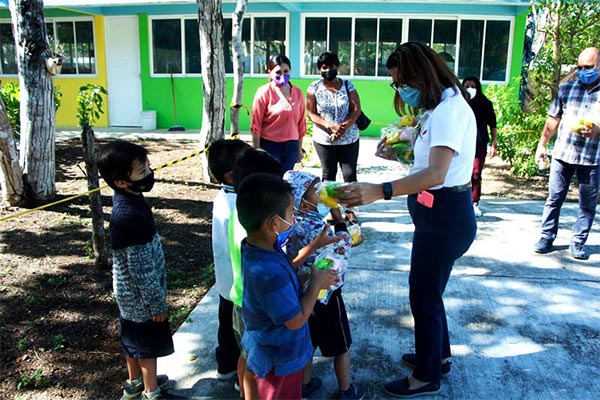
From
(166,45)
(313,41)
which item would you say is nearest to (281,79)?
(313,41)

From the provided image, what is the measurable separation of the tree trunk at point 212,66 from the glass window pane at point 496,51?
825 centimetres

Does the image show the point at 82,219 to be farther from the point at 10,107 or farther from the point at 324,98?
the point at 10,107

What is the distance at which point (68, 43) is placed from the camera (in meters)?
15.2

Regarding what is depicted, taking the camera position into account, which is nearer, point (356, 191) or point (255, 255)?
point (255, 255)

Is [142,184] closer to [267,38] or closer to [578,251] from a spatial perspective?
[578,251]

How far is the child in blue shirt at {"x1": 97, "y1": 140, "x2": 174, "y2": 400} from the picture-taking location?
261cm

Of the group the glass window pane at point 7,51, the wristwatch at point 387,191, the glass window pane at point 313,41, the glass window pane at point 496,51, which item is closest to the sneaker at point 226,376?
the wristwatch at point 387,191

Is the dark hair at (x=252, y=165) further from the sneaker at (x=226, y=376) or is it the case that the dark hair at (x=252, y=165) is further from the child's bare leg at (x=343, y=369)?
the sneaker at (x=226, y=376)

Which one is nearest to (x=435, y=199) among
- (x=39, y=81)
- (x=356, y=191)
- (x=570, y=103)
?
(x=356, y=191)

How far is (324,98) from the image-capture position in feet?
18.3

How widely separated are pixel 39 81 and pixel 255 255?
5343 millimetres

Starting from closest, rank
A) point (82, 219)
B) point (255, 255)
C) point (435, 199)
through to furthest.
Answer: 1. point (255, 255)
2. point (435, 199)
3. point (82, 219)

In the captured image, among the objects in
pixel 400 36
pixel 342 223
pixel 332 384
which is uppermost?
pixel 400 36

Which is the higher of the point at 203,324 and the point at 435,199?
the point at 435,199
